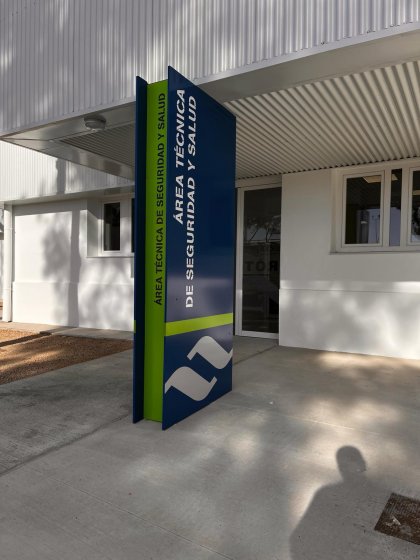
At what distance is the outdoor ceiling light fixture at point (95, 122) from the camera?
489 centimetres

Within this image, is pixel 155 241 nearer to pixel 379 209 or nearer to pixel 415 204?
pixel 379 209

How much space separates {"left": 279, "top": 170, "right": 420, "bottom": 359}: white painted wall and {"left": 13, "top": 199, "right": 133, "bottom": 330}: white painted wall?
3.92m

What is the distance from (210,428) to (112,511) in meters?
1.33

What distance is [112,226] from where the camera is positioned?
10.0 metres

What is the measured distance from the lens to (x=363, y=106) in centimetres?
452

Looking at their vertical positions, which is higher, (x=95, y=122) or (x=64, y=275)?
(x=95, y=122)

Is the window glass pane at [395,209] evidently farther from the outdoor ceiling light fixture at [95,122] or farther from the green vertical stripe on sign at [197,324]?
the outdoor ceiling light fixture at [95,122]

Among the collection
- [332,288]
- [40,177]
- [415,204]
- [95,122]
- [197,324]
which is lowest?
[197,324]

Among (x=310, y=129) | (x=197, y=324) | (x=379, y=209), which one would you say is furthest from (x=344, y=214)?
(x=197, y=324)

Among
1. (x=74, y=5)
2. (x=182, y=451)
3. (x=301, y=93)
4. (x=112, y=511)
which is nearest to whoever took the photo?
(x=112, y=511)

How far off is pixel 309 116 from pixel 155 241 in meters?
2.65

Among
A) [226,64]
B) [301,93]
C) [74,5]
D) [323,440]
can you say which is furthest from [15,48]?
[323,440]

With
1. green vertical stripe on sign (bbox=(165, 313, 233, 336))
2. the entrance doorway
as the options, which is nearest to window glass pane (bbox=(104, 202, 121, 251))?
the entrance doorway

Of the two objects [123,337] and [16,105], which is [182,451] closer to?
[16,105]
